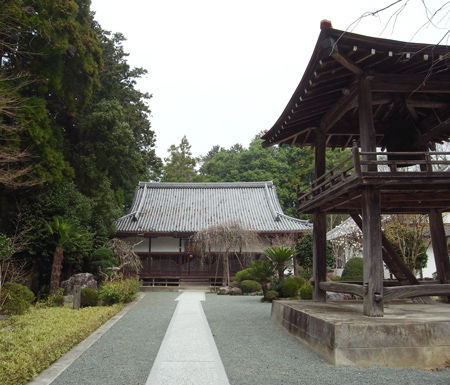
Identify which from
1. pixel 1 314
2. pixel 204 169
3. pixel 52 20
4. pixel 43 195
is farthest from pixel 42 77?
pixel 204 169

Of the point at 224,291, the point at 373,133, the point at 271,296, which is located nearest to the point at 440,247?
the point at 373,133

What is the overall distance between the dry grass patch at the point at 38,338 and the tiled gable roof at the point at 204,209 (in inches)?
481

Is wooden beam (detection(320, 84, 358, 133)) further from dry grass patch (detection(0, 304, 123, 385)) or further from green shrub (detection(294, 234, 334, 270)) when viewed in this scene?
green shrub (detection(294, 234, 334, 270))

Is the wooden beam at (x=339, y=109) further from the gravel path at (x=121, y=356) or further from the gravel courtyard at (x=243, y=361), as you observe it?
the gravel path at (x=121, y=356)

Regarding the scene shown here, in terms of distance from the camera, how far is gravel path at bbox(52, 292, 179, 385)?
5.05 metres

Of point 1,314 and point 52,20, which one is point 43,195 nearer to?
point 1,314

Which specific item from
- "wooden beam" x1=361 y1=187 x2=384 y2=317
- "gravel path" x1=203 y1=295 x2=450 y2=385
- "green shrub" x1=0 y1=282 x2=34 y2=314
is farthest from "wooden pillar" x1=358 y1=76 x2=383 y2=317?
"green shrub" x1=0 y1=282 x2=34 y2=314

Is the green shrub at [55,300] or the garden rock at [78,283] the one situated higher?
the garden rock at [78,283]

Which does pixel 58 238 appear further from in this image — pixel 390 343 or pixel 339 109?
pixel 390 343

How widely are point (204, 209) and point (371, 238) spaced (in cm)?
1938

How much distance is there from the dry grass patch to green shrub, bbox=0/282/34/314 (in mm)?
291

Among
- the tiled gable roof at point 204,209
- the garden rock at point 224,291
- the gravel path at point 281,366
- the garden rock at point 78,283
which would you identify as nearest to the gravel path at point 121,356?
the gravel path at point 281,366

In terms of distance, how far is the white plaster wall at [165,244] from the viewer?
22.8m

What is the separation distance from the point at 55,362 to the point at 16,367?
1248 millimetres
